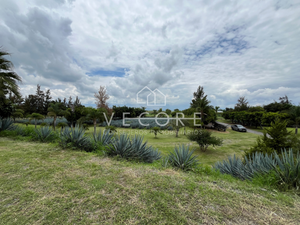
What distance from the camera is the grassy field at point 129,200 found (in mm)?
1837

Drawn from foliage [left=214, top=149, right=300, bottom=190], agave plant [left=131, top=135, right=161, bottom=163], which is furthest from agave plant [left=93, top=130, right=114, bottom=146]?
foliage [left=214, top=149, right=300, bottom=190]

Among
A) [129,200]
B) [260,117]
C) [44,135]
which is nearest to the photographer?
[129,200]

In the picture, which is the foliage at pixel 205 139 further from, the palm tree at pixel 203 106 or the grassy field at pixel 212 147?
the palm tree at pixel 203 106

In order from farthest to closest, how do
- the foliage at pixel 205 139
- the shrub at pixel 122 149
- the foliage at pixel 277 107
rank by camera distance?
the foliage at pixel 277 107 → the foliage at pixel 205 139 → the shrub at pixel 122 149

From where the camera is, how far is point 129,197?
2.25 meters

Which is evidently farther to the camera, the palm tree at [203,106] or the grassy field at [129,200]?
the palm tree at [203,106]

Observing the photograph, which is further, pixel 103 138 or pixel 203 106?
pixel 203 106

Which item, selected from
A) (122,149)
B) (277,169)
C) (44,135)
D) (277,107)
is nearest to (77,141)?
(122,149)

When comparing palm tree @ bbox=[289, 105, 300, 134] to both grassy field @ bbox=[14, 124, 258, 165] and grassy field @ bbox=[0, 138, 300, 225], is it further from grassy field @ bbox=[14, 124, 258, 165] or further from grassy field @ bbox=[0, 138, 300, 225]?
grassy field @ bbox=[0, 138, 300, 225]

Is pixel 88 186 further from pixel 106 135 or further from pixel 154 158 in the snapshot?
pixel 106 135

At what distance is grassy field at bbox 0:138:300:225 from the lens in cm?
184

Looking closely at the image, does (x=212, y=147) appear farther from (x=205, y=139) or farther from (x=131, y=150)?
(x=131, y=150)

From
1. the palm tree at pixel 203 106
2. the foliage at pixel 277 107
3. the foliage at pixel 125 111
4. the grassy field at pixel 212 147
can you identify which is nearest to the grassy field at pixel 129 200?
the grassy field at pixel 212 147

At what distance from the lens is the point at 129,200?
2182mm
